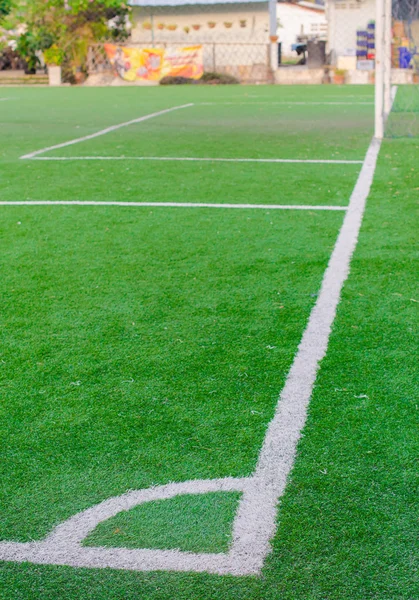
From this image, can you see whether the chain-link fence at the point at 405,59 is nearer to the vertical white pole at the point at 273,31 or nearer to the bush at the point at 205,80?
the bush at the point at 205,80

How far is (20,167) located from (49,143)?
226cm

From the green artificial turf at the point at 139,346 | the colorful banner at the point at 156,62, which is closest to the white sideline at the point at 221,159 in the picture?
the green artificial turf at the point at 139,346

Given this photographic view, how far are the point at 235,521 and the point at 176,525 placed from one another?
181 millimetres

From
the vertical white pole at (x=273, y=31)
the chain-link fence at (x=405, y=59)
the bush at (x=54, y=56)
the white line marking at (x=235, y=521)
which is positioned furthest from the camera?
the bush at (x=54, y=56)

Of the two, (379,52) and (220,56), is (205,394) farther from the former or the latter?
(220,56)

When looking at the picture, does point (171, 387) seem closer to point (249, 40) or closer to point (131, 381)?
point (131, 381)

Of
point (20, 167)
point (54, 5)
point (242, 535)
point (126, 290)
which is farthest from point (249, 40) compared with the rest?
point (242, 535)

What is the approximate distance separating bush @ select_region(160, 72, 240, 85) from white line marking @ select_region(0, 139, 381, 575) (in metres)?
27.2

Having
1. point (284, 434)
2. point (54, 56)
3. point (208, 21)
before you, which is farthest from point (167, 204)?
point (208, 21)

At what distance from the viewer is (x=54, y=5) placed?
32156 mm

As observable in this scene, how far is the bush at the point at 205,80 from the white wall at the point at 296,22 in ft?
109

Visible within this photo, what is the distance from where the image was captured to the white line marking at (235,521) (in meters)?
2.23

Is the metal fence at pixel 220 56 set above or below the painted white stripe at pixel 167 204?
above

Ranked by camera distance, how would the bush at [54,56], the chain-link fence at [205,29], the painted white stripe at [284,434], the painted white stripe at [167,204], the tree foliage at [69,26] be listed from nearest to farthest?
the painted white stripe at [284,434] → the painted white stripe at [167,204] → the bush at [54,56] → the tree foliage at [69,26] → the chain-link fence at [205,29]
